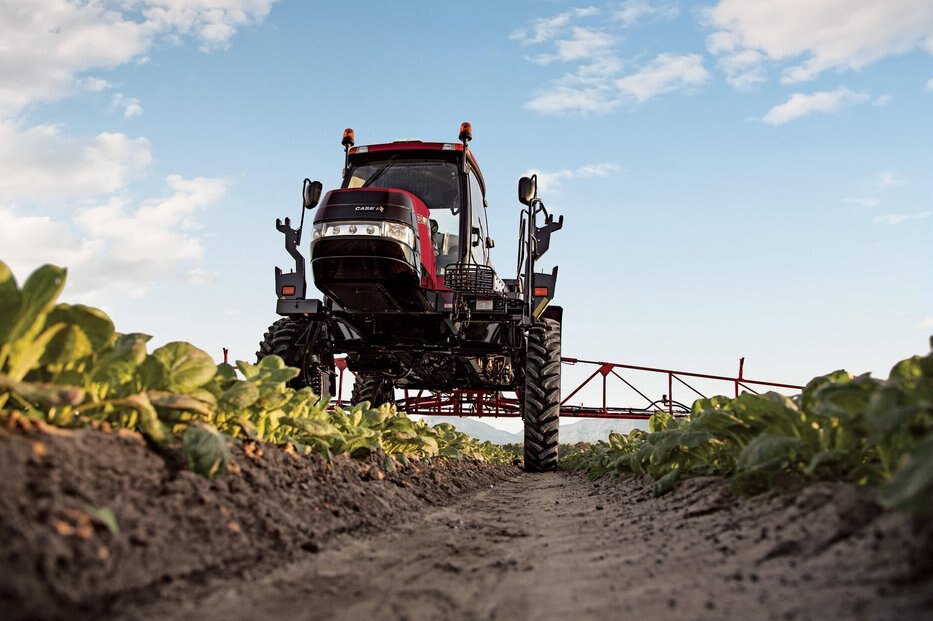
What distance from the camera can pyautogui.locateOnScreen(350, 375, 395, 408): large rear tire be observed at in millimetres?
12602

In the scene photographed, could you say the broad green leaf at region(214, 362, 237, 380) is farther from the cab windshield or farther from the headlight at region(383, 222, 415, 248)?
the cab windshield

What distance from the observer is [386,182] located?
8.30 m

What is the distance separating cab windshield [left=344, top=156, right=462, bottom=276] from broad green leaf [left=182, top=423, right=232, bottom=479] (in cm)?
544

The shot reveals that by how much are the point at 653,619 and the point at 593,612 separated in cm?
18

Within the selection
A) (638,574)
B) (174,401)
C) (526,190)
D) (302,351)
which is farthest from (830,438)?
(302,351)

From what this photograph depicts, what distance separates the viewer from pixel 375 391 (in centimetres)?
1259

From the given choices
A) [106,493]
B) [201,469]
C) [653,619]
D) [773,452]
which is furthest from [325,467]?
[653,619]

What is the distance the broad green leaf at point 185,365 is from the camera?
309 cm

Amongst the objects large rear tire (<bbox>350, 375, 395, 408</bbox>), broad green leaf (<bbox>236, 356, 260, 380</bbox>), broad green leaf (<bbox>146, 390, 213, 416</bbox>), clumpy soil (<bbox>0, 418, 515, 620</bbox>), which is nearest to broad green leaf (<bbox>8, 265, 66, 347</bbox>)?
clumpy soil (<bbox>0, 418, 515, 620</bbox>)

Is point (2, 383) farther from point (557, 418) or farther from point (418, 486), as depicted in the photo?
point (557, 418)

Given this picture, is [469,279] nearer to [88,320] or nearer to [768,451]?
[768,451]

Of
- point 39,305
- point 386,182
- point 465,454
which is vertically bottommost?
point 465,454

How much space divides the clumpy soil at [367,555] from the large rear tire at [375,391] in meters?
8.98

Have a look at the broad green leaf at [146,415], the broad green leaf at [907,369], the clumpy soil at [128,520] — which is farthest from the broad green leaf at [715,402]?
the broad green leaf at [146,415]
